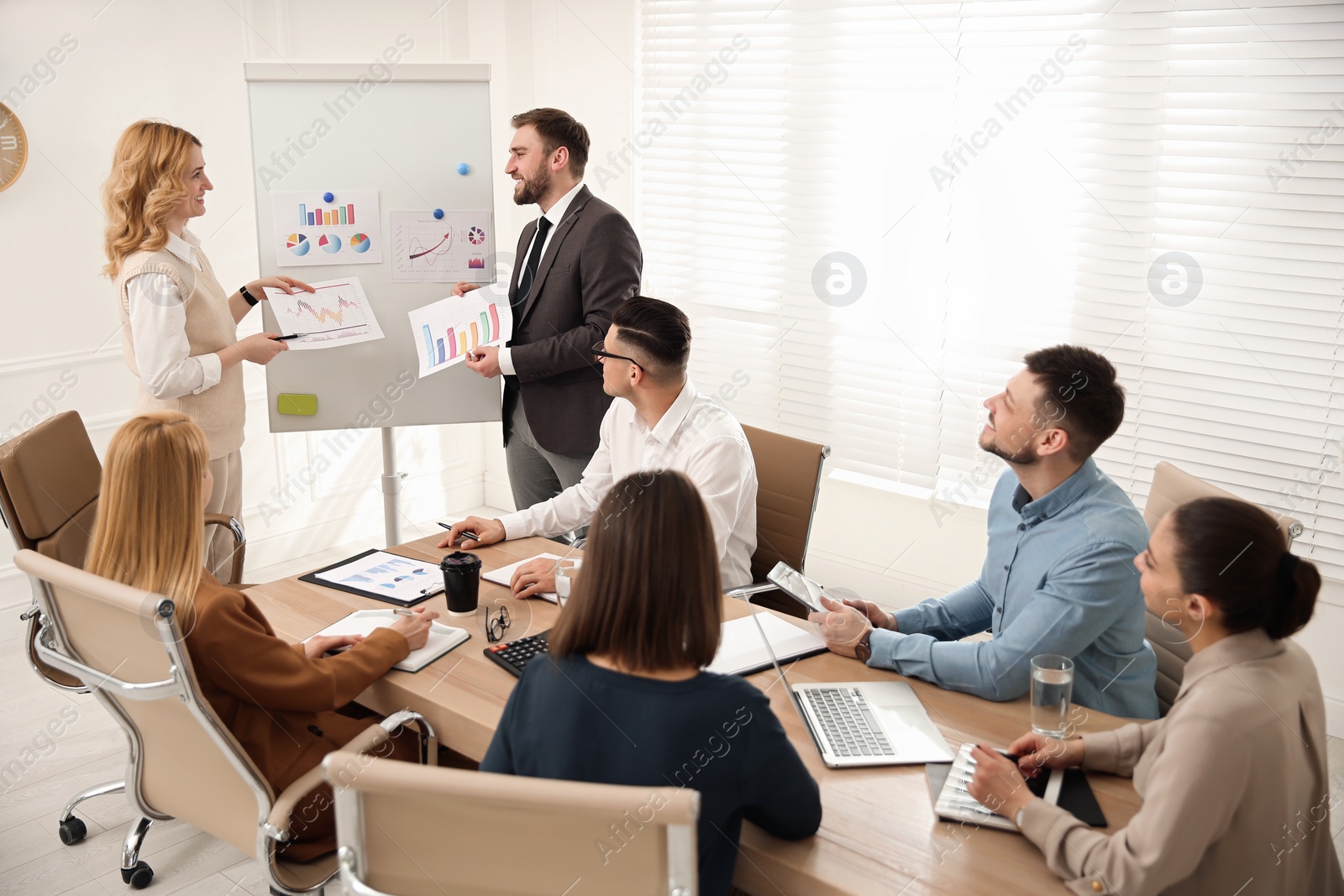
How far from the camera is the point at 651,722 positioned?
4.55 feet

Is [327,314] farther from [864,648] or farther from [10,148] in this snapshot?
[864,648]

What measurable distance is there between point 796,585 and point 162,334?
2.13m

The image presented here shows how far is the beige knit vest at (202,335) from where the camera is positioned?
120 inches

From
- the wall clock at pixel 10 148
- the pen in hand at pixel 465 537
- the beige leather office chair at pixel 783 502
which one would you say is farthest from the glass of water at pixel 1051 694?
the wall clock at pixel 10 148

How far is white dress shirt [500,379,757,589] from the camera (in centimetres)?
253

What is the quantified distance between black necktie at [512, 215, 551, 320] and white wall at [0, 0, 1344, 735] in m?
1.20

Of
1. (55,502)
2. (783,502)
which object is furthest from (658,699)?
(55,502)

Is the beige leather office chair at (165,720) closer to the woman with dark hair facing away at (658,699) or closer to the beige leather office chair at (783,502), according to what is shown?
the woman with dark hair facing away at (658,699)

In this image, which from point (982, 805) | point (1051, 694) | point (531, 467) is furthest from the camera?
point (531, 467)

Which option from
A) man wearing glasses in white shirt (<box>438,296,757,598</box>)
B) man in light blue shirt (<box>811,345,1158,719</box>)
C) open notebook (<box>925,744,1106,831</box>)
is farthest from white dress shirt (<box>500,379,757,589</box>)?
open notebook (<box>925,744,1106,831</box>)

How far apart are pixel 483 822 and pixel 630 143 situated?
3.83m

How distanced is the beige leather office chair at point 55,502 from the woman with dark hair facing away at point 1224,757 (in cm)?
228

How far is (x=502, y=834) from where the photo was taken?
1.21 metres

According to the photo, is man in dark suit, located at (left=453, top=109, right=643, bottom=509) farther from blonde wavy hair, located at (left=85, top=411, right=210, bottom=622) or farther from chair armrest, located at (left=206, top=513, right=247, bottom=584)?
blonde wavy hair, located at (left=85, top=411, right=210, bottom=622)
